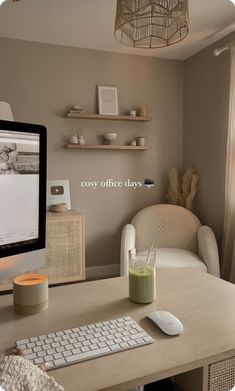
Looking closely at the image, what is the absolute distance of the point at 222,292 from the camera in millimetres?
1024

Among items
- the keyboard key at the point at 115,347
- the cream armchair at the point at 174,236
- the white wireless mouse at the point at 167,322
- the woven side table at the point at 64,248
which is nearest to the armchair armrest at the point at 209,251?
the cream armchair at the point at 174,236

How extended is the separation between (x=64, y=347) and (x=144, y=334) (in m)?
0.20

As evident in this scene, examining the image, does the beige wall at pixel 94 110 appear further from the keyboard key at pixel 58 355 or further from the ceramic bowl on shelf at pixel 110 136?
the keyboard key at pixel 58 355

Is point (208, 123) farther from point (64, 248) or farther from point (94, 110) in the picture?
point (64, 248)

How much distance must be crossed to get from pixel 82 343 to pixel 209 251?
74.8 inches

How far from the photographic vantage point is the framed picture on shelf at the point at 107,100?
3.02m

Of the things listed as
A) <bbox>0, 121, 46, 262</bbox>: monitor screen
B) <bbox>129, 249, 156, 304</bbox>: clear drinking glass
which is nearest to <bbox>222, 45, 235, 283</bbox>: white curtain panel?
<bbox>129, 249, 156, 304</bbox>: clear drinking glass

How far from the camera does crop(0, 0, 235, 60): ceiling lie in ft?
7.14

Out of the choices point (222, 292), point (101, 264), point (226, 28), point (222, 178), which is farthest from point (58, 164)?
point (222, 292)

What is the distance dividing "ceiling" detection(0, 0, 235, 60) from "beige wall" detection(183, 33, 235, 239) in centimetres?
22

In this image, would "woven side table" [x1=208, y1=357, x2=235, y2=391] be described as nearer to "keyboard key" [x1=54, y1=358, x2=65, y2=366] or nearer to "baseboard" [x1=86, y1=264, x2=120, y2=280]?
"keyboard key" [x1=54, y1=358, x2=65, y2=366]

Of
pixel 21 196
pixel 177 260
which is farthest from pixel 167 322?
pixel 177 260

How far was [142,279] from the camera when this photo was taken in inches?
37.3

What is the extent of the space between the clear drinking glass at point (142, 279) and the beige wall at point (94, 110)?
6.99 feet
